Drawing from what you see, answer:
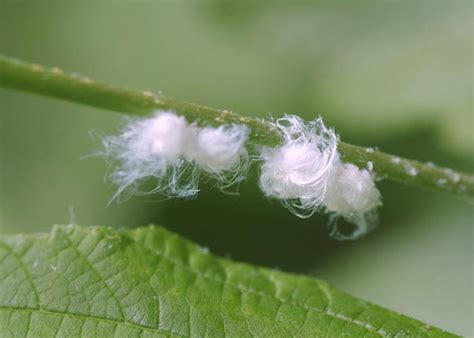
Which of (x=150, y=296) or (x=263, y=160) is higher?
(x=263, y=160)

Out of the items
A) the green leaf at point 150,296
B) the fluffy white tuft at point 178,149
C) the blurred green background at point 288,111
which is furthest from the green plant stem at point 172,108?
the blurred green background at point 288,111

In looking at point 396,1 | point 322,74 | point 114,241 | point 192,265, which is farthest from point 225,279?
point 396,1

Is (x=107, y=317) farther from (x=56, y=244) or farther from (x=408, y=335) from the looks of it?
(x=408, y=335)

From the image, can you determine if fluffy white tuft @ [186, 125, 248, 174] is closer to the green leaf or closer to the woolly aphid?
the woolly aphid

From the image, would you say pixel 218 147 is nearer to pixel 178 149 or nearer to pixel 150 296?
pixel 178 149

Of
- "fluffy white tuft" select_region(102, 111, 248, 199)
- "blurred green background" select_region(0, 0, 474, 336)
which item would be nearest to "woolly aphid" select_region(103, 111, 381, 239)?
"fluffy white tuft" select_region(102, 111, 248, 199)

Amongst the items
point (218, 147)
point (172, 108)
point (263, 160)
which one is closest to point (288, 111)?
point (263, 160)
